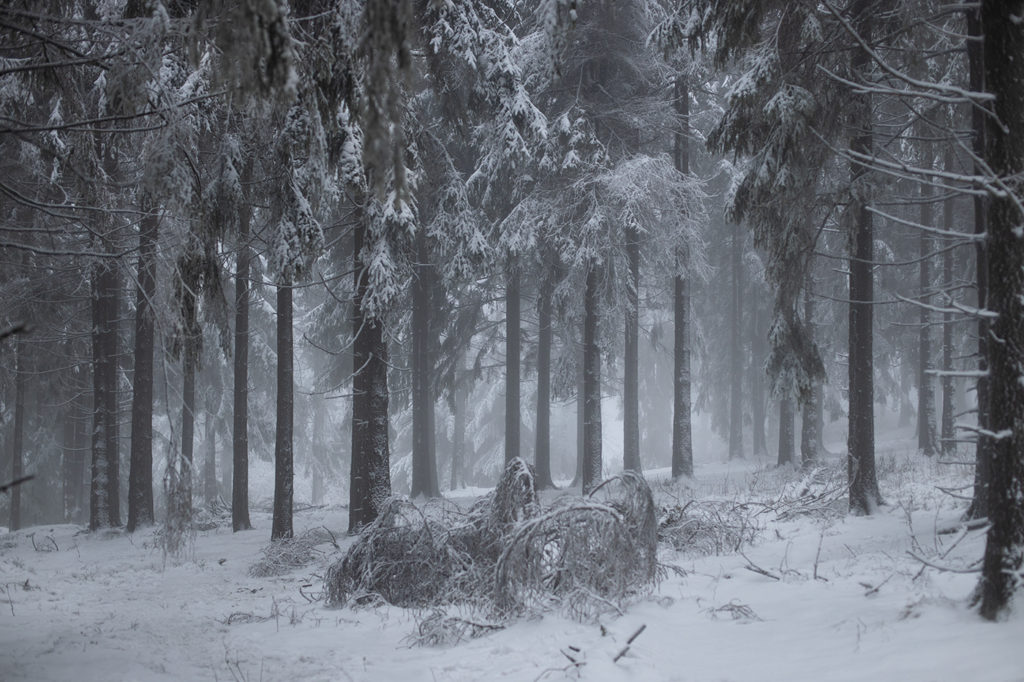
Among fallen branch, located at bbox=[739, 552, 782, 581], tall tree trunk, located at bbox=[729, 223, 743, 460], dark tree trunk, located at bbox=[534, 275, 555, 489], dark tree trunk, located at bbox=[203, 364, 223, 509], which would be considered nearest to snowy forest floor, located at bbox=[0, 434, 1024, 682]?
fallen branch, located at bbox=[739, 552, 782, 581]

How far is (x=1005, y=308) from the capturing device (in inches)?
200

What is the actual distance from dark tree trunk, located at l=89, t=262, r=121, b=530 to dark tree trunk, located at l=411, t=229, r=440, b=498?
739 cm

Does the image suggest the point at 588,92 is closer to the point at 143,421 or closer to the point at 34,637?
the point at 143,421

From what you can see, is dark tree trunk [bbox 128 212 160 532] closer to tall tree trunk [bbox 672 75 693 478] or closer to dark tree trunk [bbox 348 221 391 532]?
dark tree trunk [bbox 348 221 391 532]

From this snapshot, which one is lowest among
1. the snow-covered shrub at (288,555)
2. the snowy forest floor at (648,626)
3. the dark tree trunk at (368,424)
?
the snow-covered shrub at (288,555)

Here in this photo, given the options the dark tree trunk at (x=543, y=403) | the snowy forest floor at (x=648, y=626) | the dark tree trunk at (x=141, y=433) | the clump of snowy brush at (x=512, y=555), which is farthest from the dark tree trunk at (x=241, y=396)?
the dark tree trunk at (x=543, y=403)

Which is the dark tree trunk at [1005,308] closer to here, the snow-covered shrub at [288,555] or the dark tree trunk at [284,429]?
the snow-covered shrub at [288,555]

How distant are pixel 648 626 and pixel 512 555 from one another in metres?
1.36

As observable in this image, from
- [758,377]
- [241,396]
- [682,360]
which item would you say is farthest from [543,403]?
[758,377]

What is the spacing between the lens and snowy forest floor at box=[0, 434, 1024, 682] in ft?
16.4

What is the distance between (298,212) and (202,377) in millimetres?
18060

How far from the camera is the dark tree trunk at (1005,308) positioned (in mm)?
4941

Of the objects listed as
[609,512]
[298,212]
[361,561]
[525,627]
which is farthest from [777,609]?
[298,212]

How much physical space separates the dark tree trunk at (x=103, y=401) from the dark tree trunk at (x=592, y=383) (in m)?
10.8
